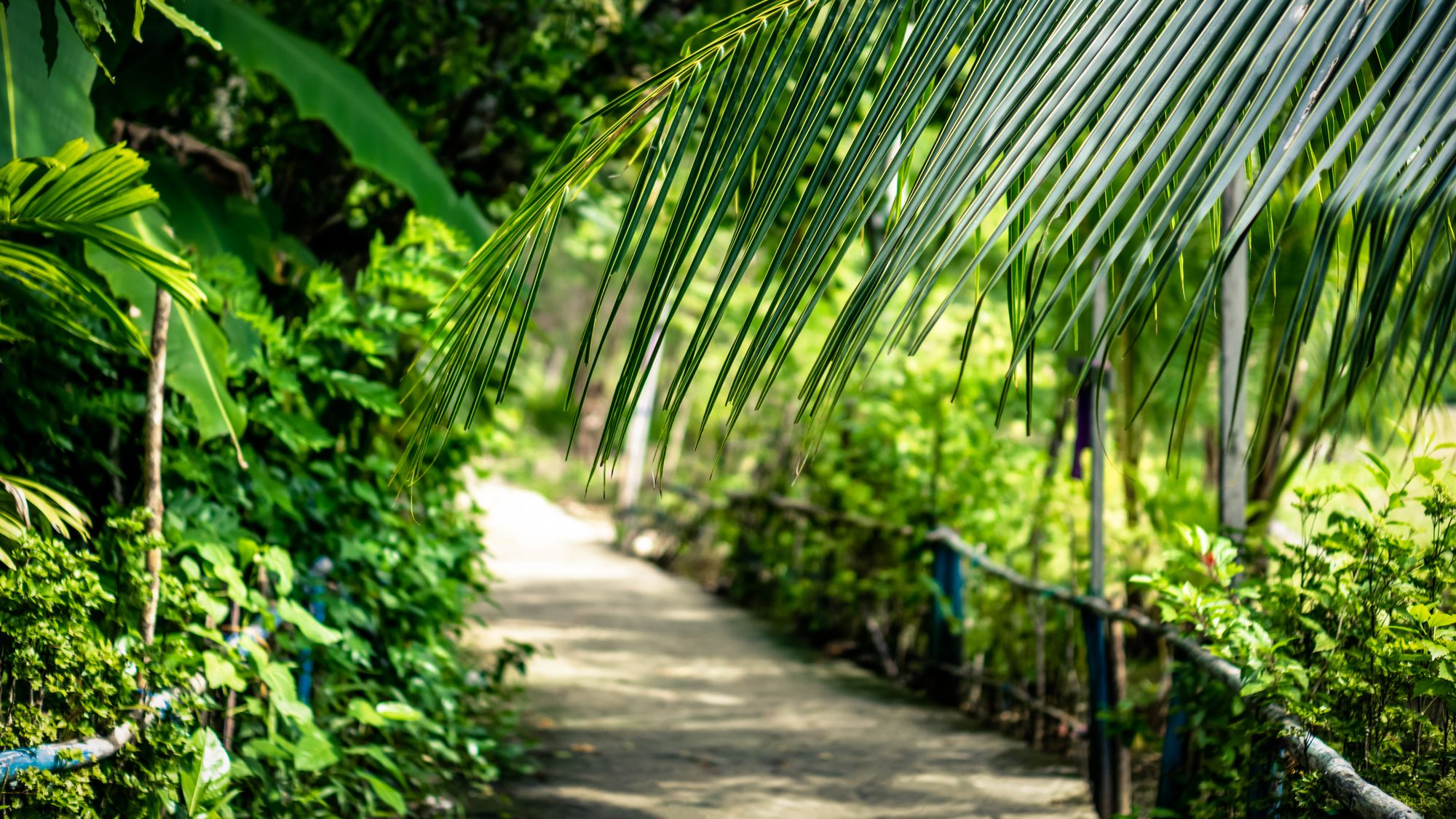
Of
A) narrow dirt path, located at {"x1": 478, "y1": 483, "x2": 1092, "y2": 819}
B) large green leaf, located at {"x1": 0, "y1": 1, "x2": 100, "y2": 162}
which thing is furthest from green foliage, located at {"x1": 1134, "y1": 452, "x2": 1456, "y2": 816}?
large green leaf, located at {"x1": 0, "y1": 1, "x2": 100, "y2": 162}

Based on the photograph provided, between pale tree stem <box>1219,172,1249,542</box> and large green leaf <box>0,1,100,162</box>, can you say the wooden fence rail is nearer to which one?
pale tree stem <box>1219,172,1249,542</box>

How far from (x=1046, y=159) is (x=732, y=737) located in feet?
16.4

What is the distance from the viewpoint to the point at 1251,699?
288cm

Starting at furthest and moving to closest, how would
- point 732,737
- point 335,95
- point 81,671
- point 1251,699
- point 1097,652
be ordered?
point 732,737 → point 1097,652 → point 335,95 → point 1251,699 → point 81,671

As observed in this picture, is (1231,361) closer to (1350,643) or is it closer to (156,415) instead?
(1350,643)

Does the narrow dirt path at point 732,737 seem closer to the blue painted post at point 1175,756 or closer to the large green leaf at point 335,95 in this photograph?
the blue painted post at point 1175,756

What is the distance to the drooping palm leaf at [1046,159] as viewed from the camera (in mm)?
799

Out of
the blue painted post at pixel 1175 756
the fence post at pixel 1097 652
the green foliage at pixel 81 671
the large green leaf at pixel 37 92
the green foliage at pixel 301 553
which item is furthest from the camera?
the fence post at pixel 1097 652

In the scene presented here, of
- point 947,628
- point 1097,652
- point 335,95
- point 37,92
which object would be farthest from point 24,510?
point 947,628

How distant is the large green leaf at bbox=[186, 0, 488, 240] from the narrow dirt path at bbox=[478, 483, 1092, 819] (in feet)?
6.95

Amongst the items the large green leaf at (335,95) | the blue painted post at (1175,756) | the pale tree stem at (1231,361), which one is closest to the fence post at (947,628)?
the blue painted post at (1175,756)

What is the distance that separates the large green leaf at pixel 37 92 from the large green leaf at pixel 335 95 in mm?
685

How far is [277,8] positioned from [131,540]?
12.1 feet

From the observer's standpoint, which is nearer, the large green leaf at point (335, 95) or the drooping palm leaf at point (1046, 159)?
the drooping palm leaf at point (1046, 159)
